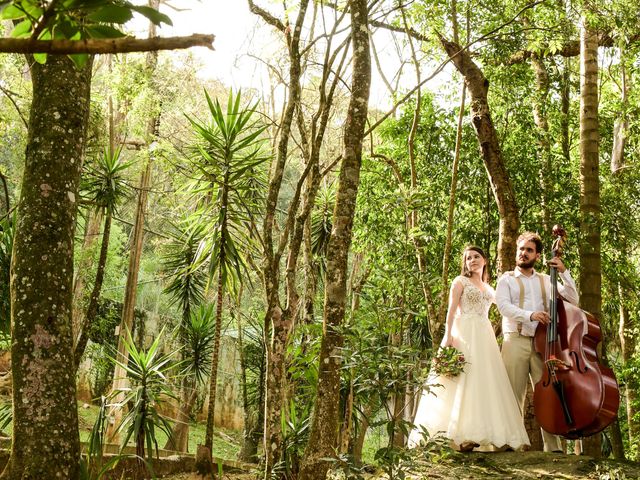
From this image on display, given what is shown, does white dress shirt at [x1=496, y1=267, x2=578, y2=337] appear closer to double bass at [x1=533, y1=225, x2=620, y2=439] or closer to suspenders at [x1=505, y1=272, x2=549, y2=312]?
suspenders at [x1=505, y1=272, x2=549, y2=312]

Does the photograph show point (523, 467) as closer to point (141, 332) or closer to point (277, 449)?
point (277, 449)

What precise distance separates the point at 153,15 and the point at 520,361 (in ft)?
14.8

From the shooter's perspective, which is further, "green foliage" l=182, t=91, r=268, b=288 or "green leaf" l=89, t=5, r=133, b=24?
"green foliage" l=182, t=91, r=268, b=288

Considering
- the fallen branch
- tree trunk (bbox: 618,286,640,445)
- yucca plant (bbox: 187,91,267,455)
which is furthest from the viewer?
tree trunk (bbox: 618,286,640,445)

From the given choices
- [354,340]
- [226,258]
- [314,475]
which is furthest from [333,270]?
[226,258]

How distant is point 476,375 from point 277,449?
67.4 inches

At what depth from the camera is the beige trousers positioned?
192 inches

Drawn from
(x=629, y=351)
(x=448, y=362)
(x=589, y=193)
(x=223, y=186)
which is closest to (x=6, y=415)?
(x=223, y=186)

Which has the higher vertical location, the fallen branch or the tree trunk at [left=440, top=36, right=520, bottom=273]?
the tree trunk at [left=440, top=36, right=520, bottom=273]

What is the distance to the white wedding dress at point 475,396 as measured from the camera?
4.72m

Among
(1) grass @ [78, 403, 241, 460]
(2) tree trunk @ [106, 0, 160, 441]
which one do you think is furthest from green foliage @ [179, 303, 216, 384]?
(1) grass @ [78, 403, 241, 460]

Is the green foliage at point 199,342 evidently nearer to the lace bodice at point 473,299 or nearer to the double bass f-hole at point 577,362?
the lace bodice at point 473,299

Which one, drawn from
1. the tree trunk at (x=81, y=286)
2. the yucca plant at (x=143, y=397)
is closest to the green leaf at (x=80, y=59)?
the yucca plant at (x=143, y=397)

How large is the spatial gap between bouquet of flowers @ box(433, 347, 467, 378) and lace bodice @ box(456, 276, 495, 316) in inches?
15.3
